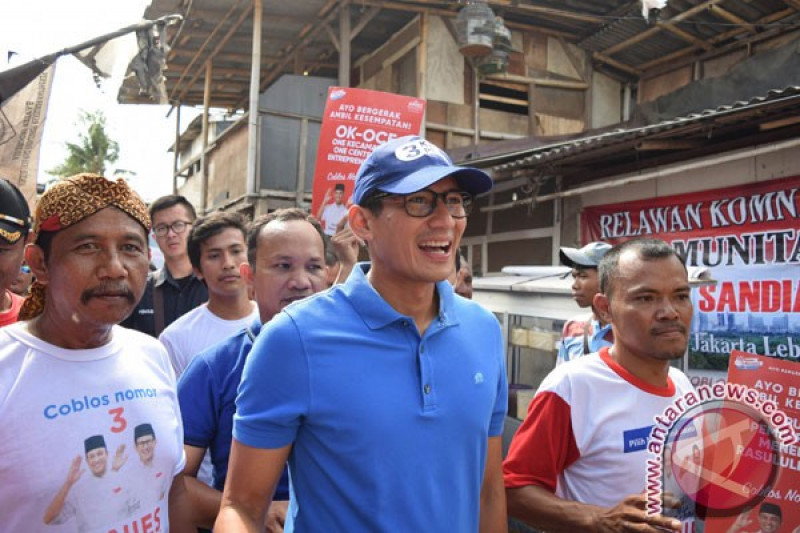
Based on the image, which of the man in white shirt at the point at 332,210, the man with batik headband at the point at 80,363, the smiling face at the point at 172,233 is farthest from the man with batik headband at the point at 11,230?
the man in white shirt at the point at 332,210

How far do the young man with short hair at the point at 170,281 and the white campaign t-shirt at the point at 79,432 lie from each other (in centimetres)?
231

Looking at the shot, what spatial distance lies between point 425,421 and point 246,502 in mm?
494

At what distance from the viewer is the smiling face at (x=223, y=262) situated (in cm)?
344

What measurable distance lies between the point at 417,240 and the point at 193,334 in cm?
190

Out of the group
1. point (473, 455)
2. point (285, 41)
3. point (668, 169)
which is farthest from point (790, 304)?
point (285, 41)

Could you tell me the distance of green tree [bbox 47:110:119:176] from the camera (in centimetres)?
3017

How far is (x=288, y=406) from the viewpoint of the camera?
157 centimetres

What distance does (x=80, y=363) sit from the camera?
172 cm

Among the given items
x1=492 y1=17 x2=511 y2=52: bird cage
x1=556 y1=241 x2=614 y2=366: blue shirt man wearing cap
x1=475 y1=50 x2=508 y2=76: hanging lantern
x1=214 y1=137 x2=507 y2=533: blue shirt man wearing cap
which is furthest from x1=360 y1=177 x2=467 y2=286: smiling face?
x1=475 y1=50 x2=508 y2=76: hanging lantern

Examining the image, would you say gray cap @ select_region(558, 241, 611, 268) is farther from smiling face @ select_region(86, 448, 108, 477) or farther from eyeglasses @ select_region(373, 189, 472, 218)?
smiling face @ select_region(86, 448, 108, 477)

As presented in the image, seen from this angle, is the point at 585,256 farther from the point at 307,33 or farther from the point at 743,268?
the point at 307,33

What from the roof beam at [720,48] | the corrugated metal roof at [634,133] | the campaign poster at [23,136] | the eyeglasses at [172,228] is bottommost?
the eyeglasses at [172,228]

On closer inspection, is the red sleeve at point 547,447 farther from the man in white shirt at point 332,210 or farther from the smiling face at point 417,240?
the man in white shirt at point 332,210

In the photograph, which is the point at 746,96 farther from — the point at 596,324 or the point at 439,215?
the point at 439,215
